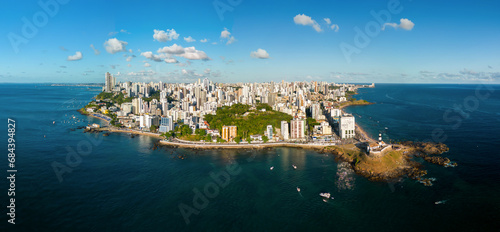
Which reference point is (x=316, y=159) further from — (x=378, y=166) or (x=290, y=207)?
(x=290, y=207)

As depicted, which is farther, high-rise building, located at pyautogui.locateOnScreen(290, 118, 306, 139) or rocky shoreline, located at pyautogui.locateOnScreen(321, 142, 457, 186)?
high-rise building, located at pyautogui.locateOnScreen(290, 118, 306, 139)

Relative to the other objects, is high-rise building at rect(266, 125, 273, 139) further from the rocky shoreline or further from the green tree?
the green tree

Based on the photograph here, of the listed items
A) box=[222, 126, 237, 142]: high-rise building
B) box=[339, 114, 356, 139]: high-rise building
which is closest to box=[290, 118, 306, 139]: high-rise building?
box=[339, 114, 356, 139]: high-rise building

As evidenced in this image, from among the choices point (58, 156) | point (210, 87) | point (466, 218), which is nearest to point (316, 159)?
point (466, 218)

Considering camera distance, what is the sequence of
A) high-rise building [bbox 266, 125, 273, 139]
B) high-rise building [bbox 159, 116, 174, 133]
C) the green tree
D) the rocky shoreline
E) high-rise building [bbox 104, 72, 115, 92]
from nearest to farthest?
the rocky shoreline < high-rise building [bbox 266, 125, 273, 139] < the green tree < high-rise building [bbox 159, 116, 174, 133] < high-rise building [bbox 104, 72, 115, 92]

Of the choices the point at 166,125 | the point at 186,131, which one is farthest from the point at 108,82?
the point at 186,131

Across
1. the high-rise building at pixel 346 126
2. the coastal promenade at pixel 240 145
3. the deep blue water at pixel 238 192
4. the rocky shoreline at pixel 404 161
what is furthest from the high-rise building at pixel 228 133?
the high-rise building at pixel 346 126
